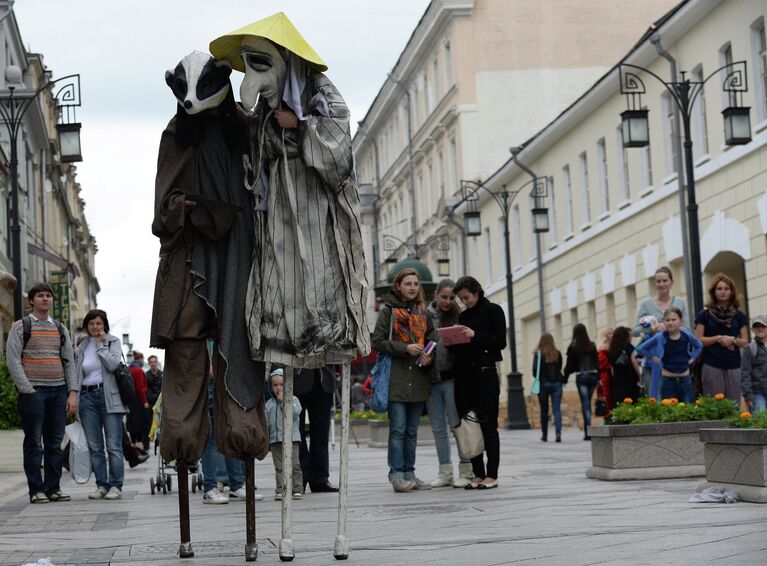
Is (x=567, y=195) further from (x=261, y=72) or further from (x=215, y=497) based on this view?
(x=261, y=72)

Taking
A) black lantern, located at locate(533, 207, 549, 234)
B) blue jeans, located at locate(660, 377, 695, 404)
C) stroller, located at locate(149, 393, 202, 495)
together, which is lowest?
stroller, located at locate(149, 393, 202, 495)

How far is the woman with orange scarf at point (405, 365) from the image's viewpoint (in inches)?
513

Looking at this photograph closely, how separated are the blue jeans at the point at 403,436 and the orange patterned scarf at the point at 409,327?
1.84 feet

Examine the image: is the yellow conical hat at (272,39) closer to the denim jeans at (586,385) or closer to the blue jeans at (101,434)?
the blue jeans at (101,434)

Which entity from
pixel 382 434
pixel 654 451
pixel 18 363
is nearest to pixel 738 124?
pixel 382 434

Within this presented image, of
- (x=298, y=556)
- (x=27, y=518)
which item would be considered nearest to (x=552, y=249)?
(x=27, y=518)

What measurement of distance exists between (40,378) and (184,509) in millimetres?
7133

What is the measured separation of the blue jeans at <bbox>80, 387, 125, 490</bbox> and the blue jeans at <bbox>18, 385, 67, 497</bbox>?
29 centimetres

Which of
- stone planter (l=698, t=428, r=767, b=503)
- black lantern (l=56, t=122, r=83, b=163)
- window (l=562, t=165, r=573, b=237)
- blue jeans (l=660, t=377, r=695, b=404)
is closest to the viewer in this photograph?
stone planter (l=698, t=428, r=767, b=503)

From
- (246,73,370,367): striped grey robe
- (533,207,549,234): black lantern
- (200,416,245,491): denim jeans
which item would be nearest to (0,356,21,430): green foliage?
(200,416,245,491): denim jeans

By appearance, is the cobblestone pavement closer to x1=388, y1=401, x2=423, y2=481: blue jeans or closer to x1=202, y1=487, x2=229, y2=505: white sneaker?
x1=202, y1=487, x2=229, y2=505: white sneaker

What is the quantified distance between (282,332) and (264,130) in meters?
0.89

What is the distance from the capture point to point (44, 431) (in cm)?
1391

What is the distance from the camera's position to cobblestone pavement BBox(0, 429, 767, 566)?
261 inches
